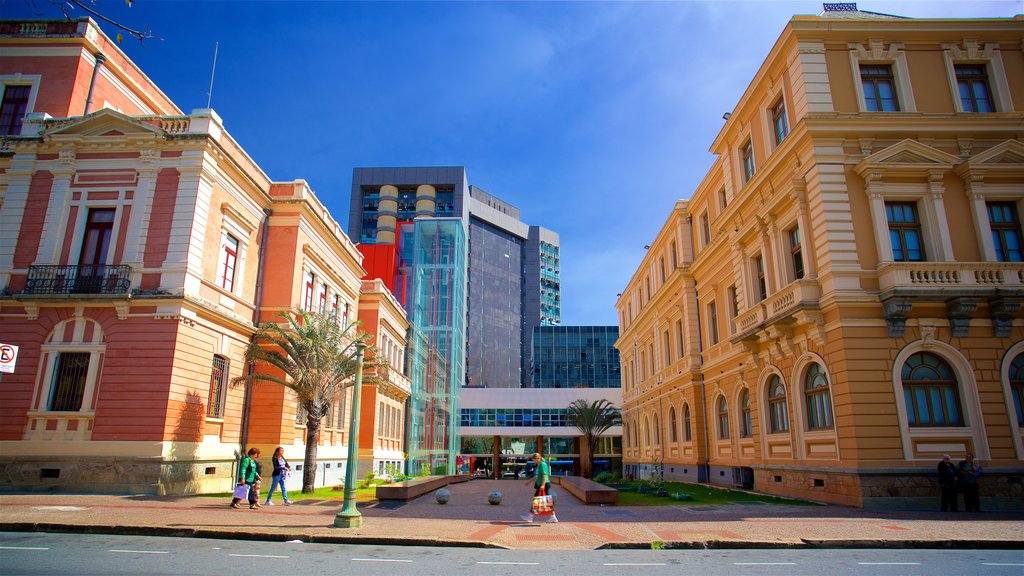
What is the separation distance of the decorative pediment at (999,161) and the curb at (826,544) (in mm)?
12135

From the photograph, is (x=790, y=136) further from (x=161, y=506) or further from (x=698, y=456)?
(x=161, y=506)

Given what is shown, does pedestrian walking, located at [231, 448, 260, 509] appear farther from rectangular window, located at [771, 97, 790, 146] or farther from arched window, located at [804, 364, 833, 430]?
rectangular window, located at [771, 97, 790, 146]

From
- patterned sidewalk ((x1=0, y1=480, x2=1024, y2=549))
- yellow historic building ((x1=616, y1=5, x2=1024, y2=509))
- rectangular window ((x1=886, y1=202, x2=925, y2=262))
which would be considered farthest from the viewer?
rectangular window ((x1=886, y1=202, x2=925, y2=262))

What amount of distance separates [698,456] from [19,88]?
112 ft

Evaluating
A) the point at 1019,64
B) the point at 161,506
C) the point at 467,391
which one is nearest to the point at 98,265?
the point at 161,506

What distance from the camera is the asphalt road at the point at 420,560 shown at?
311 inches

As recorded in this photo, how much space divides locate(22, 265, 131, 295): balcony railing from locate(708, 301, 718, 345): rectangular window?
983 inches

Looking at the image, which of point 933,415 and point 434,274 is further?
point 434,274

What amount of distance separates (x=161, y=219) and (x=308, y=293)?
862 centimetres

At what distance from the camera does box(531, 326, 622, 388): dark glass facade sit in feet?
319

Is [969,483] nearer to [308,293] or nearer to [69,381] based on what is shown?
[308,293]

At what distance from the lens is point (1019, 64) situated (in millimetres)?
19219

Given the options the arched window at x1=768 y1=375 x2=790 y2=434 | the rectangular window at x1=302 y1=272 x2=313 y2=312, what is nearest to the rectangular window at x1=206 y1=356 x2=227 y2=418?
the rectangular window at x1=302 y1=272 x2=313 y2=312

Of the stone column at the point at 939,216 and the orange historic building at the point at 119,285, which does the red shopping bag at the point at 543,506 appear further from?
the stone column at the point at 939,216
